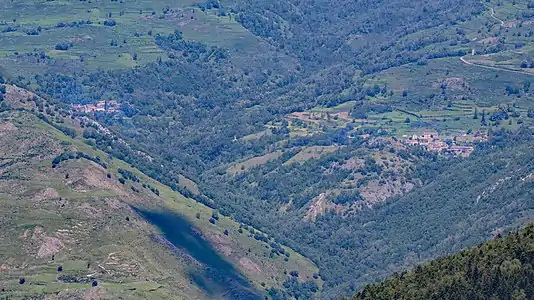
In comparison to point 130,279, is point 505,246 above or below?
above

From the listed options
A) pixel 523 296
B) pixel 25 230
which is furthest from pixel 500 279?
pixel 25 230

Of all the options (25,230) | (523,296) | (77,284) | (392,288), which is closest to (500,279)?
(523,296)

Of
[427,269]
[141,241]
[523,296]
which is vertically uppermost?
[523,296]

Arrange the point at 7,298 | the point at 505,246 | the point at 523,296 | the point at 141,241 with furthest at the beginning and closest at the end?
the point at 141,241 < the point at 7,298 < the point at 505,246 < the point at 523,296

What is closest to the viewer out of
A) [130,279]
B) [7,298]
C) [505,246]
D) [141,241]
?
[505,246]

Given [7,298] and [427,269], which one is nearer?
[427,269]

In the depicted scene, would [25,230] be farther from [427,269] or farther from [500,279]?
[500,279]

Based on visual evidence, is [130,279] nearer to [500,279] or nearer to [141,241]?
[141,241]
